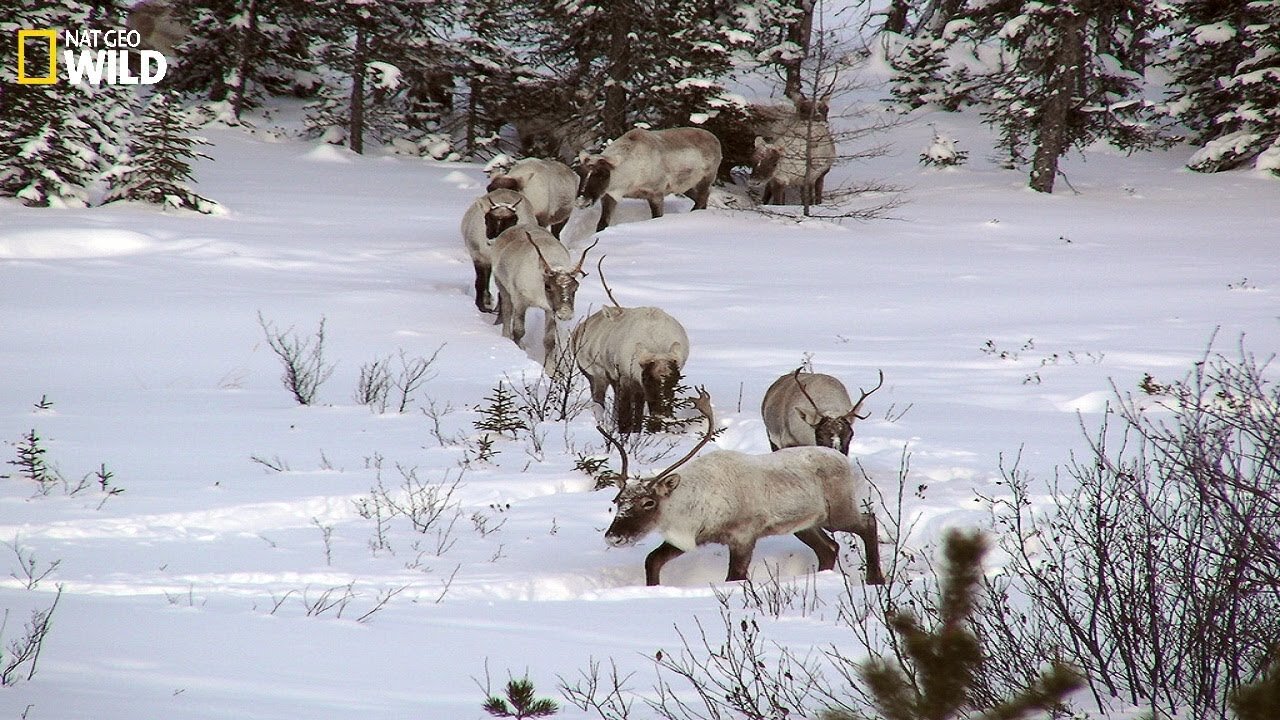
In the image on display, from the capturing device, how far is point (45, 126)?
17.3 meters

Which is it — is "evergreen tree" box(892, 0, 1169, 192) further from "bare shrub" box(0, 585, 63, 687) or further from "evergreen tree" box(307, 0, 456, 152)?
"bare shrub" box(0, 585, 63, 687)

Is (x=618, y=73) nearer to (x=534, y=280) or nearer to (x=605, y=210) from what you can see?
(x=605, y=210)

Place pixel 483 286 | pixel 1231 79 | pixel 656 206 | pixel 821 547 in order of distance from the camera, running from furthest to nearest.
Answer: pixel 1231 79 → pixel 656 206 → pixel 483 286 → pixel 821 547

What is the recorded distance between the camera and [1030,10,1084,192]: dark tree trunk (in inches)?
717

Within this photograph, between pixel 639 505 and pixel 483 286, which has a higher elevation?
pixel 483 286

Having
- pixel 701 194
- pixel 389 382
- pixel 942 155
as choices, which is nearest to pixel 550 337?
pixel 389 382

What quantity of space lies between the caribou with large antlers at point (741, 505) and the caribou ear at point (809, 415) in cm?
87

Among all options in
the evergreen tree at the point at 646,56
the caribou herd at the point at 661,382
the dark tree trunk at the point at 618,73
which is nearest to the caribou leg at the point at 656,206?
the caribou herd at the point at 661,382

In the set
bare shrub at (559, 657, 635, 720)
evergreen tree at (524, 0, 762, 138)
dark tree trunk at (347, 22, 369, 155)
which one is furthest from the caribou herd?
dark tree trunk at (347, 22, 369, 155)

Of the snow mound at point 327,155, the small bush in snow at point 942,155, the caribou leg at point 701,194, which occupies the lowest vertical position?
the caribou leg at point 701,194

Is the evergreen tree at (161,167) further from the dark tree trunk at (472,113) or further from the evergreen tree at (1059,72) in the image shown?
the evergreen tree at (1059,72)

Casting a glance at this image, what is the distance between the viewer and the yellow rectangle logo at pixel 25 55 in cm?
1752

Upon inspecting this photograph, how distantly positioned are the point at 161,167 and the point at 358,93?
7090mm

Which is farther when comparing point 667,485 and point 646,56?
point 646,56
